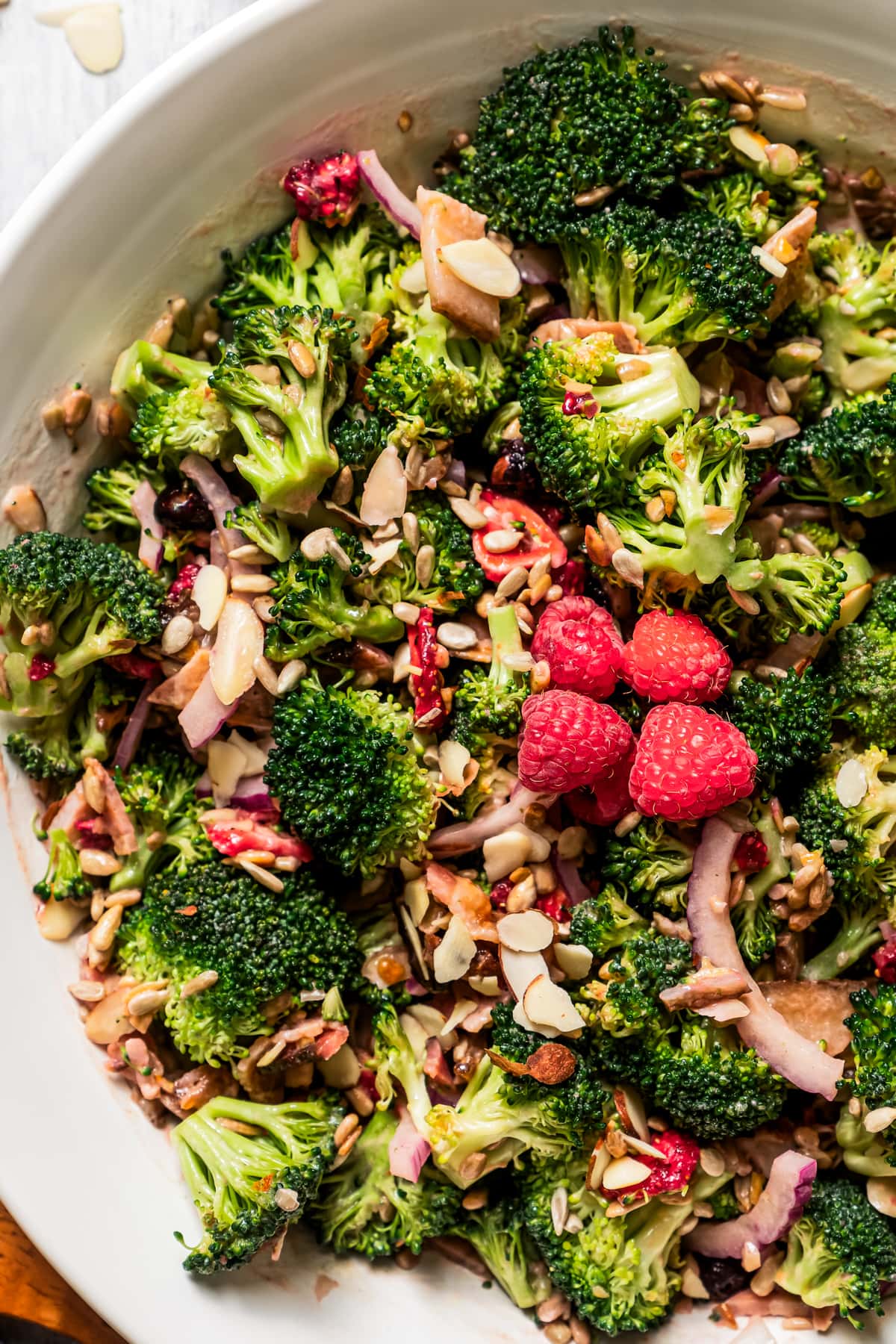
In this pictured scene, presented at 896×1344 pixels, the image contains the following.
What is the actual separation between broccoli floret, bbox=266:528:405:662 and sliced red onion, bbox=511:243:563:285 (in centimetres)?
68

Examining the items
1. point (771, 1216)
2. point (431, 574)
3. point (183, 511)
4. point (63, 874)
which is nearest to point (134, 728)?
point (63, 874)

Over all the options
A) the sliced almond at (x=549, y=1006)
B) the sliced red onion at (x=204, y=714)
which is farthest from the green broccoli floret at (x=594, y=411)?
the sliced almond at (x=549, y=1006)

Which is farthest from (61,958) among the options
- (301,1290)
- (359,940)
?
(301,1290)

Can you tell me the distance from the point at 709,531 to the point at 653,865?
0.69 meters

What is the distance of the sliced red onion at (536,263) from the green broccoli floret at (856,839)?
118 cm

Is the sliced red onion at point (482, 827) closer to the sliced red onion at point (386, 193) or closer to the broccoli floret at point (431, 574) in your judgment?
the broccoli floret at point (431, 574)

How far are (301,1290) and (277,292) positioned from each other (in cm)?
214

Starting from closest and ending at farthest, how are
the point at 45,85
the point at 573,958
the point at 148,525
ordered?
the point at 573,958, the point at 148,525, the point at 45,85

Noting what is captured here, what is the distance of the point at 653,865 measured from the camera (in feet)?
7.78

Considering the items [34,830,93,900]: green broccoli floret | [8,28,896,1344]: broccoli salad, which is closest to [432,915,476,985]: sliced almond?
[8,28,896,1344]: broccoli salad

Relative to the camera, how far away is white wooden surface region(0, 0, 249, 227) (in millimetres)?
2787

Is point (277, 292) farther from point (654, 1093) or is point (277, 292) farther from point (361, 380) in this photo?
point (654, 1093)

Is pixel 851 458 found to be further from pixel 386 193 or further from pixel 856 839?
pixel 386 193

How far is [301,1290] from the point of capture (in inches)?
99.6
